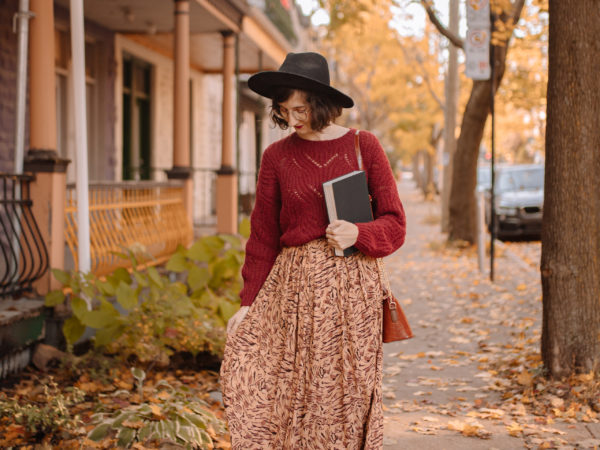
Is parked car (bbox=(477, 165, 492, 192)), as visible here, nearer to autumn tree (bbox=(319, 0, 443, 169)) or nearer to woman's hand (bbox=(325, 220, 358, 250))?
autumn tree (bbox=(319, 0, 443, 169))

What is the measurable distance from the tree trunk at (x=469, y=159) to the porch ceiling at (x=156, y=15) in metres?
4.42

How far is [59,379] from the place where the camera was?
210 inches

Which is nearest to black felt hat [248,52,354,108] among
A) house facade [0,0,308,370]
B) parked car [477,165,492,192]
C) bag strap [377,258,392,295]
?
bag strap [377,258,392,295]

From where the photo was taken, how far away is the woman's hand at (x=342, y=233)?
2.94m

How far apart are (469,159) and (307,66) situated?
11117mm

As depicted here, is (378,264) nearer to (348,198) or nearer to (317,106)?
(348,198)

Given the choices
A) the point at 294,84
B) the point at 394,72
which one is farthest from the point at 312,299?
the point at 394,72

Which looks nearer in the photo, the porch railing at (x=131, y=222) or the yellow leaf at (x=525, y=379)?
the yellow leaf at (x=525, y=379)

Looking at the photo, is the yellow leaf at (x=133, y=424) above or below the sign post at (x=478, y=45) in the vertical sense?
below

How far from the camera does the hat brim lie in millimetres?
2986

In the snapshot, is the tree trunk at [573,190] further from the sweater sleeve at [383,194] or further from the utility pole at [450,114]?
the utility pole at [450,114]

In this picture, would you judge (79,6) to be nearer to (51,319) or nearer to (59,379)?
(51,319)

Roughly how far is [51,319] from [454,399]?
10.5 feet

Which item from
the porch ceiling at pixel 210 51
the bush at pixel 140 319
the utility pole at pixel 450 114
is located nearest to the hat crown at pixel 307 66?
the bush at pixel 140 319
